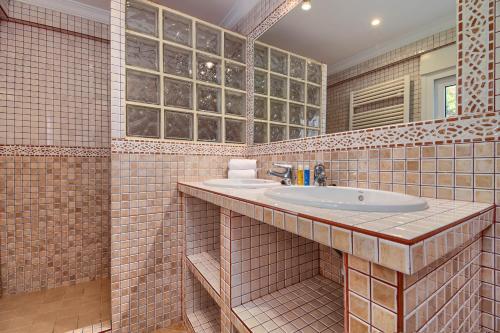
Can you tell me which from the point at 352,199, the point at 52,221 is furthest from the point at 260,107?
the point at 52,221

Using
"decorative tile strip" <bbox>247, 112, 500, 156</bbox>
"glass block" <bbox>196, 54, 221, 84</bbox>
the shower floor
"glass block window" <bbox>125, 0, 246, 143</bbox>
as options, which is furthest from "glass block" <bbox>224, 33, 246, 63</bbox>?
the shower floor

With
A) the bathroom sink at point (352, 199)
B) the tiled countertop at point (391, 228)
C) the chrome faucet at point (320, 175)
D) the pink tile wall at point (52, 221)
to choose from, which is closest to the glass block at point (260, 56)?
the chrome faucet at point (320, 175)

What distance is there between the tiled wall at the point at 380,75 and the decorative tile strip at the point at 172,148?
0.78m

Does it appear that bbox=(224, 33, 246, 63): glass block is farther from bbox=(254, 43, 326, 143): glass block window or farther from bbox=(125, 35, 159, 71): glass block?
bbox=(125, 35, 159, 71): glass block

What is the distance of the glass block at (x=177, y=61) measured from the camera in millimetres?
1519

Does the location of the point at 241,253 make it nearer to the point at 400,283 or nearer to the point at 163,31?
the point at 400,283

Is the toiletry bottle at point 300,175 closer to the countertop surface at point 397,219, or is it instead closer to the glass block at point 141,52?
the countertop surface at point 397,219

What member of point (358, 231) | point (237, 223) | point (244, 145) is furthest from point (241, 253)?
point (244, 145)

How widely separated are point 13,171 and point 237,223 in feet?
6.54

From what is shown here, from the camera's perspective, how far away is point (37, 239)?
187 centimetres

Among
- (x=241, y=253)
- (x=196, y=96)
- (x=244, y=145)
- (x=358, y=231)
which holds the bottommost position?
(x=241, y=253)

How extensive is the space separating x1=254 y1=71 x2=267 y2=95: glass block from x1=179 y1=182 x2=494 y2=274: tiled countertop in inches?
48.5

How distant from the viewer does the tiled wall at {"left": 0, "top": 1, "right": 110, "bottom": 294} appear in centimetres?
179

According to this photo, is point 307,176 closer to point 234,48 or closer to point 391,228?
point 391,228
